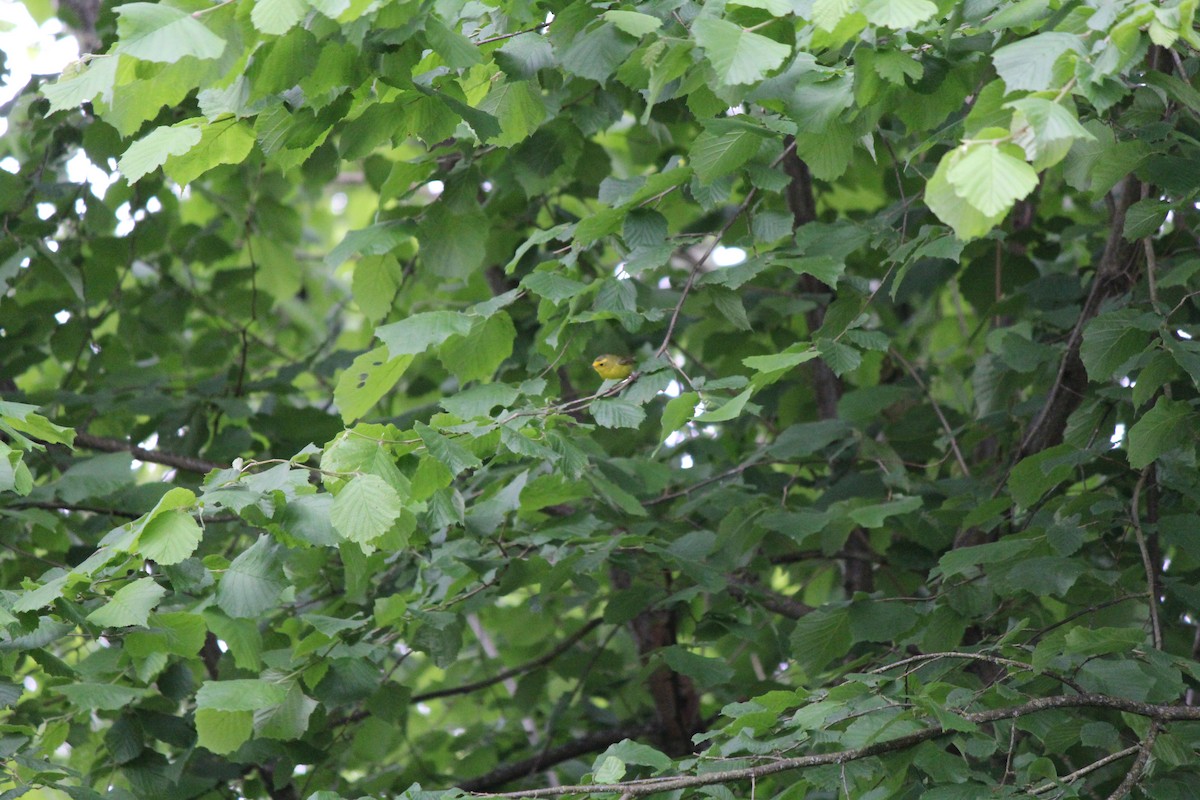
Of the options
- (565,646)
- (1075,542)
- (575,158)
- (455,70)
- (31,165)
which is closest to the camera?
(455,70)

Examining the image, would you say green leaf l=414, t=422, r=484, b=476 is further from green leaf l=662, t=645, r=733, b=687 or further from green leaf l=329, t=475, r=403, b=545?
green leaf l=662, t=645, r=733, b=687

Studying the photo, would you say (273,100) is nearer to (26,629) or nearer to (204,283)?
(26,629)

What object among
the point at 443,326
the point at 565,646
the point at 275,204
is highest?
the point at 443,326

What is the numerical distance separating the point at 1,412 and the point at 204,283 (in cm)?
289

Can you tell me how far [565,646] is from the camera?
339cm

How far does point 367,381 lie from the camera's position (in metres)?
2.05

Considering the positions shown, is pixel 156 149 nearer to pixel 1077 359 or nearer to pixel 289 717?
pixel 289 717

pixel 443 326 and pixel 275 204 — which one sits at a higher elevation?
pixel 443 326

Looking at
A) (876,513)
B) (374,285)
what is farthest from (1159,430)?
(374,285)

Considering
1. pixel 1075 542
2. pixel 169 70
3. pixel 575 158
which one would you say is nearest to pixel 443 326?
pixel 169 70

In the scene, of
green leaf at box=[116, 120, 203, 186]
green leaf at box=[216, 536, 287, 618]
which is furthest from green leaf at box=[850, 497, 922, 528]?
green leaf at box=[116, 120, 203, 186]

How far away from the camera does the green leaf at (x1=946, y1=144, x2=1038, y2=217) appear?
1260mm

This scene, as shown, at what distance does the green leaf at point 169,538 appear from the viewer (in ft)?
5.44

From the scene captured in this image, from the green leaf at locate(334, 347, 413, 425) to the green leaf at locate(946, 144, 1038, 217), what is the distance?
1.04 m
